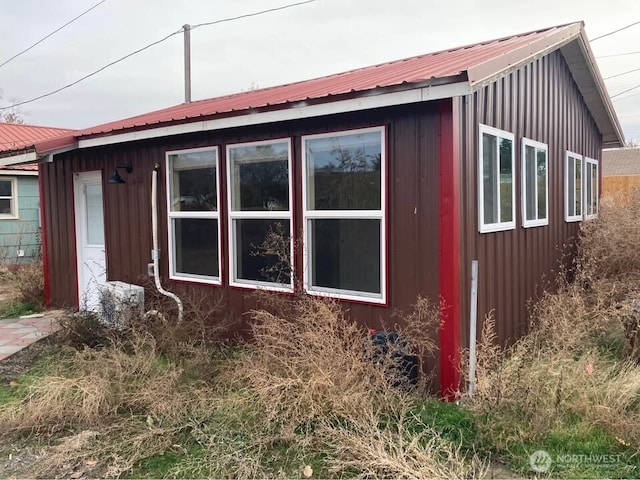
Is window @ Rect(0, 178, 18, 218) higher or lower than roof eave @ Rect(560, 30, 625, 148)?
A: lower

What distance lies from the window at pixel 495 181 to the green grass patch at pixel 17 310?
6.75 metres

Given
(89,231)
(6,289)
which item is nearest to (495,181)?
(89,231)

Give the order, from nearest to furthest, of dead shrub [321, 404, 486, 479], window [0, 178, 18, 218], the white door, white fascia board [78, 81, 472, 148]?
dead shrub [321, 404, 486, 479] → white fascia board [78, 81, 472, 148] → the white door → window [0, 178, 18, 218]

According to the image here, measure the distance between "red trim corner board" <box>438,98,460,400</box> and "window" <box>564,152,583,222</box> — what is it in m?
3.72

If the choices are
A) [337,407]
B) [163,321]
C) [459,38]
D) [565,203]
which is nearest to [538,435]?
[337,407]

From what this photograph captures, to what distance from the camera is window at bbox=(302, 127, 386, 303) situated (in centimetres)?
436

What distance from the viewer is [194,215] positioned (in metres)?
5.84

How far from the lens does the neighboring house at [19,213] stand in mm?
12883

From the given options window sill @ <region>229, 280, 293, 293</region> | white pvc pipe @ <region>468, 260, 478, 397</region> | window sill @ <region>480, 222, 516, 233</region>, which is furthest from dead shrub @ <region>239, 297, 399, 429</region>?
window sill @ <region>480, 222, 516, 233</region>

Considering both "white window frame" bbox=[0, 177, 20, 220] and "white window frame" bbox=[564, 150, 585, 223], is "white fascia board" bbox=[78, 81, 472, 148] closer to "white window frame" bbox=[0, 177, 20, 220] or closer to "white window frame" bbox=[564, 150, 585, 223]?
"white window frame" bbox=[564, 150, 585, 223]

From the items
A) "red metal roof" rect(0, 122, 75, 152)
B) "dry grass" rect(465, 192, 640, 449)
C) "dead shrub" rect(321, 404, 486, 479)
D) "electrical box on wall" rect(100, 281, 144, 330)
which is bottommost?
"dead shrub" rect(321, 404, 486, 479)

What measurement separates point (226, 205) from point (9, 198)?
10465 mm

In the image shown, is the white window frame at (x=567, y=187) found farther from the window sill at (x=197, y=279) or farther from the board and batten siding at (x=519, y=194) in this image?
the window sill at (x=197, y=279)

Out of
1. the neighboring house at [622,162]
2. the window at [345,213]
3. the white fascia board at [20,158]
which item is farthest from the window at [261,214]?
the neighboring house at [622,162]
